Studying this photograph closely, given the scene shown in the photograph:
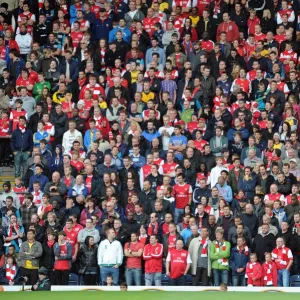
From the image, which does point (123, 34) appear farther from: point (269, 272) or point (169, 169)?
point (269, 272)

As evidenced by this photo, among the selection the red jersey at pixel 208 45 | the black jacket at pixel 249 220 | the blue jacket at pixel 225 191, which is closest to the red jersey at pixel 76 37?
the red jersey at pixel 208 45

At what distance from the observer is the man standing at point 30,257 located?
24.0 m

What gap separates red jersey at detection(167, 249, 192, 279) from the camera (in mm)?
23625

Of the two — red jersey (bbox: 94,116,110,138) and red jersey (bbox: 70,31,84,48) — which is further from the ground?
red jersey (bbox: 70,31,84,48)

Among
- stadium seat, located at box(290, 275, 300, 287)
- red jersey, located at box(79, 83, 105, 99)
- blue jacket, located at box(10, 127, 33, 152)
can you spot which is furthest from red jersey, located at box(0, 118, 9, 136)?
stadium seat, located at box(290, 275, 300, 287)

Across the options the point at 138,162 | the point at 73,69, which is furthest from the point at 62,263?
the point at 73,69

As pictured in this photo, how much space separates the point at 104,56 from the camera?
96.7ft

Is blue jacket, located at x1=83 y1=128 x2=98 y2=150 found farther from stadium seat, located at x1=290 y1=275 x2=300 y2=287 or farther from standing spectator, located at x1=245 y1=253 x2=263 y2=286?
stadium seat, located at x1=290 y1=275 x2=300 y2=287

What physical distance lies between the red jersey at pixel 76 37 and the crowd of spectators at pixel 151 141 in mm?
96

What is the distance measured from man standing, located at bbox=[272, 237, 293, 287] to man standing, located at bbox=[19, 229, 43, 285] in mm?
4997

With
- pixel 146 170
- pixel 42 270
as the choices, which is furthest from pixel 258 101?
pixel 42 270

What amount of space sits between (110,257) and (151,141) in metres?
3.89

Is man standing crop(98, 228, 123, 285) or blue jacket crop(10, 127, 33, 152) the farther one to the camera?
blue jacket crop(10, 127, 33, 152)

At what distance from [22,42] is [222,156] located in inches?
285
